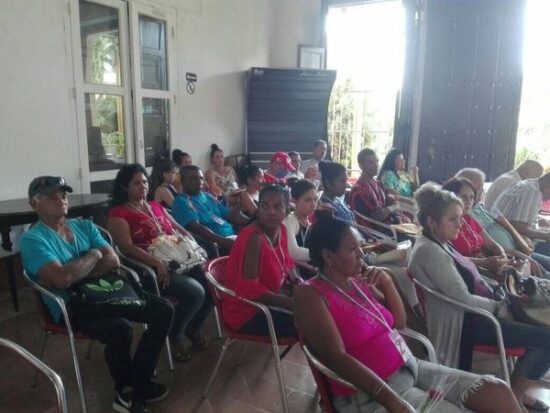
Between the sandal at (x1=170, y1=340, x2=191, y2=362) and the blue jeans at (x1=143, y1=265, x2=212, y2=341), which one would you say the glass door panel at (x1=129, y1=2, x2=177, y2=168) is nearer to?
the blue jeans at (x1=143, y1=265, x2=212, y2=341)

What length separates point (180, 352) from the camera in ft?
8.41

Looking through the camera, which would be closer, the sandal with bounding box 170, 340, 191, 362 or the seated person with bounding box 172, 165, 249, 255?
the sandal with bounding box 170, 340, 191, 362

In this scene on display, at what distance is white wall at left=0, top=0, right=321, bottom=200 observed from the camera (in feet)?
12.0

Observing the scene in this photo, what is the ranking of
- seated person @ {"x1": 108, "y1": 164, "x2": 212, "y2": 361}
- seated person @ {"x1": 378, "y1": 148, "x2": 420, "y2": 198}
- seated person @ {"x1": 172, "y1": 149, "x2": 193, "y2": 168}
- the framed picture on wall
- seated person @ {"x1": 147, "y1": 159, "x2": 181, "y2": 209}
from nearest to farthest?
seated person @ {"x1": 108, "y1": 164, "x2": 212, "y2": 361} < seated person @ {"x1": 147, "y1": 159, "x2": 181, "y2": 209} < seated person @ {"x1": 378, "y1": 148, "x2": 420, "y2": 198} < seated person @ {"x1": 172, "y1": 149, "x2": 193, "y2": 168} < the framed picture on wall

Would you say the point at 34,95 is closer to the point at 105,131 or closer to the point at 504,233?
the point at 105,131

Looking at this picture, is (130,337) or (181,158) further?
(181,158)

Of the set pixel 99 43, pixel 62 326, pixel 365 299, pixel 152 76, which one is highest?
pixel 99 43

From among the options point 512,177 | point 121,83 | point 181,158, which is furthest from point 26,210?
point 512,177

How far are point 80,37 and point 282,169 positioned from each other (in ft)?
7.63

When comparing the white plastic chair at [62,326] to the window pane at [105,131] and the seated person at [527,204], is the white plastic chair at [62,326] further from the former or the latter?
the seated person at [527,204]

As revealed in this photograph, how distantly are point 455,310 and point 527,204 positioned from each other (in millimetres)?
1658

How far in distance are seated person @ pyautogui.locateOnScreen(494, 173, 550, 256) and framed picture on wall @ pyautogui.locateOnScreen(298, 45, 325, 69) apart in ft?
12.9

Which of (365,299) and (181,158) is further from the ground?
(181,158)

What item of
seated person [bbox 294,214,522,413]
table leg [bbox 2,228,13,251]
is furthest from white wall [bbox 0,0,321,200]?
seated person [bbox 294,214,522,413]
